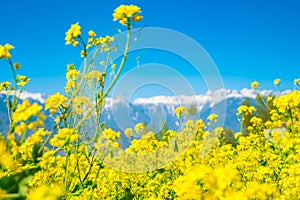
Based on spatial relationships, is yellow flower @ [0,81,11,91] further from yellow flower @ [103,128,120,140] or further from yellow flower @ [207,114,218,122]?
yellow flower @ [207,114,218,122]

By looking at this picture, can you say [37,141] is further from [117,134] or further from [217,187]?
[117,134]

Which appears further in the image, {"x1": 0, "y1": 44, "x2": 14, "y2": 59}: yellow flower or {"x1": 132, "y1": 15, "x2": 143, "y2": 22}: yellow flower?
{"x1": 132, "y1": 15, "x2": 143, "y2": 22}: yellow flower

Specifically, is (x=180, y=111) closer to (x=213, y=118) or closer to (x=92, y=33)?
(x=213, y=118)

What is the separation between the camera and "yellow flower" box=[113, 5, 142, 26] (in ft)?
9.52

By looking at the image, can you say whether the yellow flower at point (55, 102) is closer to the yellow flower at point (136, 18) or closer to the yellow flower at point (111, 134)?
the yellow flower at point (136, 18)

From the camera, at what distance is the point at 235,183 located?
2.14 metres

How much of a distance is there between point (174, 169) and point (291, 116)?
97.5 inches

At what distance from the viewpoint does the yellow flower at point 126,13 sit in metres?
2.90

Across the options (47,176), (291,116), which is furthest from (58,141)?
(291,116)

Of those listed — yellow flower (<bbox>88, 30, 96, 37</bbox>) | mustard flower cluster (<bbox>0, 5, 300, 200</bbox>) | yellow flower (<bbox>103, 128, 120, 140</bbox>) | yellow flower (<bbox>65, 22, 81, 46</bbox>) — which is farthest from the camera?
yellow flower (<bbox>103, 128, 120, 140</bbox>)

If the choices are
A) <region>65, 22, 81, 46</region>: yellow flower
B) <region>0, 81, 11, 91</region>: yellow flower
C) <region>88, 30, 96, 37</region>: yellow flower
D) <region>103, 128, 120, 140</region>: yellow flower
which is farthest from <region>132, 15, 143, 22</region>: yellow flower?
<region>103, 128, 120, 140</region>: yellow flower

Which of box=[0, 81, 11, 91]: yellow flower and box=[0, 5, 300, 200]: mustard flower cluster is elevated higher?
box=[0, 81, 11, 91]: yellow flower

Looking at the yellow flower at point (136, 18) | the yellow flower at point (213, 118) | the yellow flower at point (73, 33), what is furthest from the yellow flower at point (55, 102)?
the yellow flower at point (213, 118)

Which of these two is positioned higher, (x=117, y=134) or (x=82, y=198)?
(x=117, y=134)
